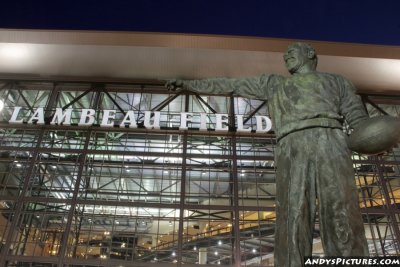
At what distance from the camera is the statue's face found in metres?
2.81

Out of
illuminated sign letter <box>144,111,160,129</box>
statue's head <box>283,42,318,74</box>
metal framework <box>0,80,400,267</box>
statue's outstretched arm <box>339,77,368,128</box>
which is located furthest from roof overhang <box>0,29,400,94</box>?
statue's outstretched arm <box>339,77,368,128</box>

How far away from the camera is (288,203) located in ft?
7.30

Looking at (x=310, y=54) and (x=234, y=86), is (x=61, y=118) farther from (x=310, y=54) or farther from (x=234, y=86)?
(x=310, y=54)

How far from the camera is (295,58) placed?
2.82m

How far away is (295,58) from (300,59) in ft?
0.13

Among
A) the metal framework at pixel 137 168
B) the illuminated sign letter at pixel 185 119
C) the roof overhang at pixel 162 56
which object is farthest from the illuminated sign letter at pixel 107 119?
the illuminated sign letter at pixel 185 119

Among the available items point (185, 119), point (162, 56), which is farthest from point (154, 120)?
point (162, 56)

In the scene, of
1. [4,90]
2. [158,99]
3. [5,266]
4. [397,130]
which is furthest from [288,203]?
[4,90]

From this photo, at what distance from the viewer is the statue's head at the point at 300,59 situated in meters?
2.81

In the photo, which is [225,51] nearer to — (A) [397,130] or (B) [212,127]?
(B) [212,127]

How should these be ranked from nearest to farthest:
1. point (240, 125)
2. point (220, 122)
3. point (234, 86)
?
point (234, 86)
point (220, 122)
point (240, 125)

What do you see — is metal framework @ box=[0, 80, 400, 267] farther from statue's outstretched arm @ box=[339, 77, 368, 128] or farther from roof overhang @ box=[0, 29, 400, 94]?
statue's outstretched arm @ box=[339, 77, 368, 128]

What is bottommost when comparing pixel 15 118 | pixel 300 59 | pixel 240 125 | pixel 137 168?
pixel 300 59

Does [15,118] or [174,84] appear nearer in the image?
[174,84]
